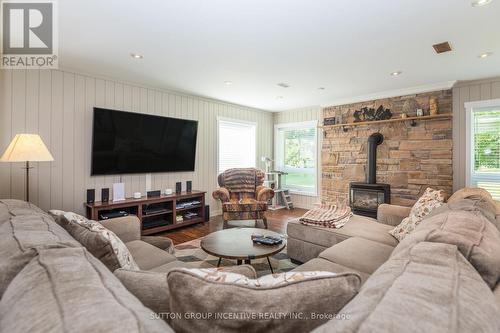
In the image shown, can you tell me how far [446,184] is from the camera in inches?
156

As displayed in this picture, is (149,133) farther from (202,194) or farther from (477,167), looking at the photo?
(477,167)

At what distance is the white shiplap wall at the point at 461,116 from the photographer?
3811 mm

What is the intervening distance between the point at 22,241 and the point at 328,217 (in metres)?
2.44

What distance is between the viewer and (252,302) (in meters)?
0.68

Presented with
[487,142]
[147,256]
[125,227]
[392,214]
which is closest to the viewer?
[147,256]

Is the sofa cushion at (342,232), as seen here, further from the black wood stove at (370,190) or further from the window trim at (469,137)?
the window trim at (469,137)

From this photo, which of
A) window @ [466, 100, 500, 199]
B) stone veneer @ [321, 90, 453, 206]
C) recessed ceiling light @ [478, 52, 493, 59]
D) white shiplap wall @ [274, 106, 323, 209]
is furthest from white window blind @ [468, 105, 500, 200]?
white shiplap wall @ [274, 106, 323, 209]

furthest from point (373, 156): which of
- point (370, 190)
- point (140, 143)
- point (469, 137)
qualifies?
point (140, 143)

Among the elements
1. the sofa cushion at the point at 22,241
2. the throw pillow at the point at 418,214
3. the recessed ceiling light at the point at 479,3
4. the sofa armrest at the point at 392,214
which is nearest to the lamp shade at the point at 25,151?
the sofa cushion at the point at 22,241

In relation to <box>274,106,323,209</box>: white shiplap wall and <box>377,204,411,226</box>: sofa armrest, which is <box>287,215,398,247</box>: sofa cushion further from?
<box>274,106,323,209</box>: white shiplap wall

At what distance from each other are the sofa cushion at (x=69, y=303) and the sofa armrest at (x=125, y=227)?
5.00 feet

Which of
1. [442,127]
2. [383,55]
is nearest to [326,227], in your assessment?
[383,55]

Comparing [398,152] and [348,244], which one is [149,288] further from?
[398,152]

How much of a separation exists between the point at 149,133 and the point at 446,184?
4.81 m
